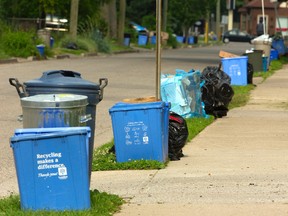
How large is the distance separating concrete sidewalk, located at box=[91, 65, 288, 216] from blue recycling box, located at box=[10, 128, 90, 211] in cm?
75

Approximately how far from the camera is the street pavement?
7730 mm

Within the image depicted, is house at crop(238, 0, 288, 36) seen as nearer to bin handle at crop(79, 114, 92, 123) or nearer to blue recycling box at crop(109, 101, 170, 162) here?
blue recycling box at crop(109, 101, 170, 162)

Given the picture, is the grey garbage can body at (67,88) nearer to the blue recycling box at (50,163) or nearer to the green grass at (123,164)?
the blue recycling box at (50,163)

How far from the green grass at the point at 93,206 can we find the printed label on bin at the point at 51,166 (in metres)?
0.32

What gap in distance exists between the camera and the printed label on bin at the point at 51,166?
6.79 meters

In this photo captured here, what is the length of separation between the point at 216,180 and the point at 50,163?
2673mm

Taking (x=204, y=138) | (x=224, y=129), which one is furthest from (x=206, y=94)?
(x=204, y=138)

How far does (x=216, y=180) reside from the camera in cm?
901

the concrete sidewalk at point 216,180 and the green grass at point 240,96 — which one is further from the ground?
the concrete sidewalk at point 216,180

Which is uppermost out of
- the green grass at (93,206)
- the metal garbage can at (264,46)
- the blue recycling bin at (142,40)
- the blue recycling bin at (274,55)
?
the metal garbage can at (264,46)

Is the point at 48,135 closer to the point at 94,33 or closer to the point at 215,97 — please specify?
the point at 215,97

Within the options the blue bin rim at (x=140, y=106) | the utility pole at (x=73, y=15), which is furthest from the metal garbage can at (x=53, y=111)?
the utility pole at (x=73, y=15)

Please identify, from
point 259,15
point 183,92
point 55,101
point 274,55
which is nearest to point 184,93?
point 183,92

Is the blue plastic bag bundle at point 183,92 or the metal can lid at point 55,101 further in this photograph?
the blue plastic bag bundle at point 183,92
